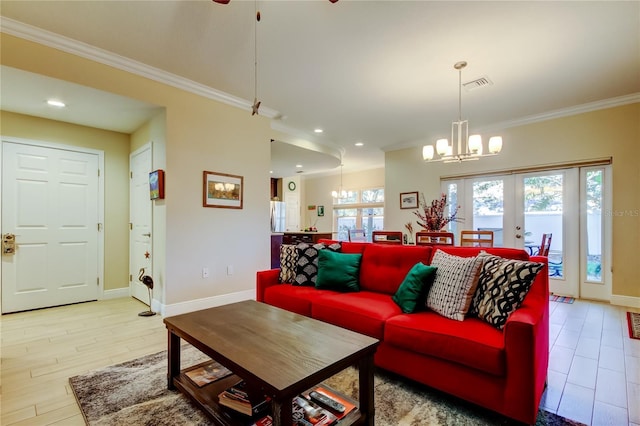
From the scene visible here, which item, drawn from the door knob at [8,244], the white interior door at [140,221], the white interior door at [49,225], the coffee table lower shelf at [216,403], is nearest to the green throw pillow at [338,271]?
the coffee table lower shelf at [216,403]

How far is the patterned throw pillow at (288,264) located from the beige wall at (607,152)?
3.78 meters

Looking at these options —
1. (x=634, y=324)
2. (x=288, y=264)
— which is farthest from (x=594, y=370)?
(x=288, y=264)

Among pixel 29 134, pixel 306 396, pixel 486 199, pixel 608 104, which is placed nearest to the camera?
pixel 306 396

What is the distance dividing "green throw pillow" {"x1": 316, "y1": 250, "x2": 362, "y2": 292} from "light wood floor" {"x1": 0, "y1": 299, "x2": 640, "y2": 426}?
1491 millimetres

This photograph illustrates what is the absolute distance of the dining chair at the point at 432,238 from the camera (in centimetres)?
337

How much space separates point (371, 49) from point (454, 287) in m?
2.25

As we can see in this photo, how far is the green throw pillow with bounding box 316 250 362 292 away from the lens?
8.76 ft

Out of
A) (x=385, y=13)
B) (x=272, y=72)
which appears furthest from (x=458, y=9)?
(x=272, y=72)

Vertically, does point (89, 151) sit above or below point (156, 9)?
below

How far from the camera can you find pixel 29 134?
3639 mm

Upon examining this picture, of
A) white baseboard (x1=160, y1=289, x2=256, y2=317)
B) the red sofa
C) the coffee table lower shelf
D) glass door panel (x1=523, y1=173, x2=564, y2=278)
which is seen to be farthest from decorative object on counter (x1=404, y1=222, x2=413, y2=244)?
the coffee table lower shelf

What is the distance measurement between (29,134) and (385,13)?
4.41m

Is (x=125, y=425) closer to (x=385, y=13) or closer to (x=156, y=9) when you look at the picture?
(x=156, y=9)

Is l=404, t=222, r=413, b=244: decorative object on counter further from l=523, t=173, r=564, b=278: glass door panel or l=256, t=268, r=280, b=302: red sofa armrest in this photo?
l=256, t=268, r=280, b=302: red sofa armrest
